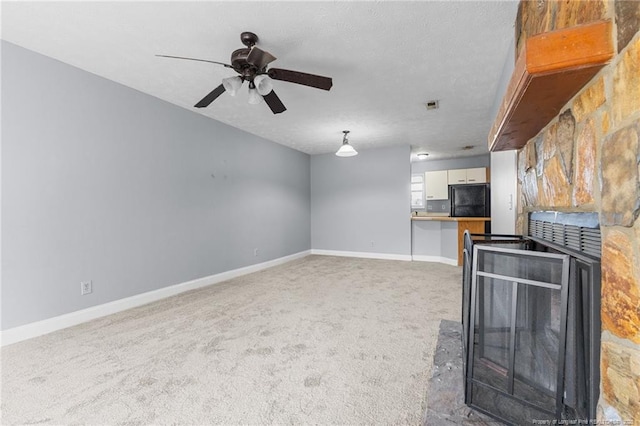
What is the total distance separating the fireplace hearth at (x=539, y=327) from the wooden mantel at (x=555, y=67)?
48 cm

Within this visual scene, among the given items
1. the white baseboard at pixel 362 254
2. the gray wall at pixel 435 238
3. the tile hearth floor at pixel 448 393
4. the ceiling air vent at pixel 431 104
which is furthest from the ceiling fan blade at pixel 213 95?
the gray wall at pixel 435 238

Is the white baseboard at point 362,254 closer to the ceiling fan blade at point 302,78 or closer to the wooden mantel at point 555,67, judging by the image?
the ceiling fan blade at point 302,78

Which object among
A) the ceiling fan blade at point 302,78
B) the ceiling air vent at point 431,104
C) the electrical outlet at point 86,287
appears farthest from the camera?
the ceiling air vent at point 431,104

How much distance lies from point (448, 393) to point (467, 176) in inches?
242

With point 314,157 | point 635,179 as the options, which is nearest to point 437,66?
point 635,179

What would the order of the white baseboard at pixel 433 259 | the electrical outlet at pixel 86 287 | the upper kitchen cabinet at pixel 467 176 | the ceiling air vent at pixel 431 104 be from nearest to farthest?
1. the electrical outlet at pixel 86 287
2. the ceiling air vent at pixel 431 104
3. the white baseboard at pixel 433 259
4. the upper kitchen cabinet at pixel 467 176

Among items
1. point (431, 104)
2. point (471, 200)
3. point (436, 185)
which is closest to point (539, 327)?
point (431, 104)

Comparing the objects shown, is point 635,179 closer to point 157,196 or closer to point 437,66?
point 437,66

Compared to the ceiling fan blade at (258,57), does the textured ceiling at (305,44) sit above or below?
above

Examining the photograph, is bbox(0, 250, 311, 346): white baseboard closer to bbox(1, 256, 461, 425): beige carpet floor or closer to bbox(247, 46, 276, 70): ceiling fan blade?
bbox(1, 256, 461, 425): beige carpet floor

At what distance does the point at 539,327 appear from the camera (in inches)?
45.5

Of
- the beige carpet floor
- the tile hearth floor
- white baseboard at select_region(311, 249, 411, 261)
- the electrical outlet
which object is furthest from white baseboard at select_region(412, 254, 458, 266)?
the electrical outlet

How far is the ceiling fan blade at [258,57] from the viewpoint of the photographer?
80.0 inches

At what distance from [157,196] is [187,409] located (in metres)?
2.61
